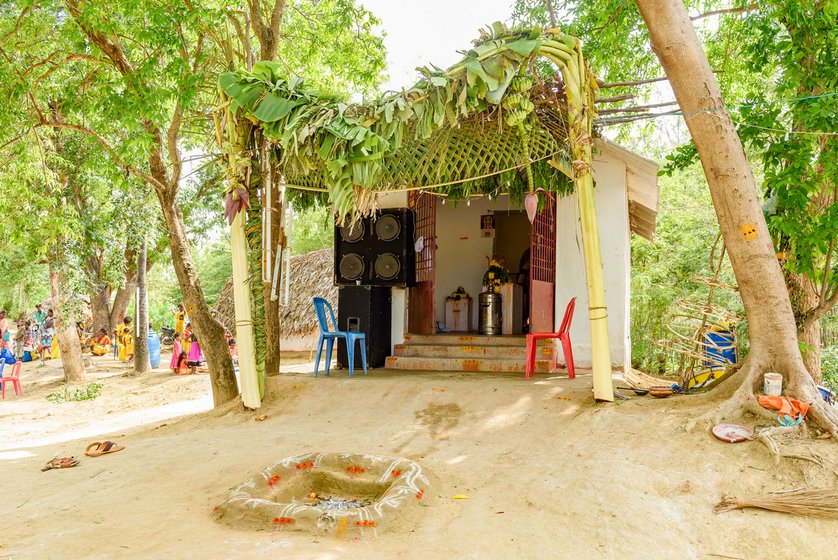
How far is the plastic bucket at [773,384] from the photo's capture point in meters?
4.39

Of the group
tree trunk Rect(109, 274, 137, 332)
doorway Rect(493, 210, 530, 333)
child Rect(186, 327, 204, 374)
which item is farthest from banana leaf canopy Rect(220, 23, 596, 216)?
tree trunk Rect(109, 274, 137, 332)

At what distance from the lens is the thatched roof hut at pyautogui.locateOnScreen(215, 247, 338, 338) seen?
13.0 m

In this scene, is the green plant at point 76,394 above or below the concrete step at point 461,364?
below

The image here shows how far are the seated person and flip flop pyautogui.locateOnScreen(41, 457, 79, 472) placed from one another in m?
11.6

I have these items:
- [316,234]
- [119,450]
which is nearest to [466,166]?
[119,450]

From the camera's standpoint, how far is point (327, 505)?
409 cm

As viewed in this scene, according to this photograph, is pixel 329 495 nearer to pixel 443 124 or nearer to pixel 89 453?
pixel 89 453

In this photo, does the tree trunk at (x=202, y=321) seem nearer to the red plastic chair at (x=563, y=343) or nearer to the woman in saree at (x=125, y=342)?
the red plastic chair at (x=563, y=343)

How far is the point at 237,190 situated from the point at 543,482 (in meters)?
3.92

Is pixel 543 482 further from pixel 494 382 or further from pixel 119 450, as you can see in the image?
pixel 119 450

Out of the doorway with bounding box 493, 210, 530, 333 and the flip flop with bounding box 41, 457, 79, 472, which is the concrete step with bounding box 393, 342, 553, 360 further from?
the flip flop with bounding box 41, 457, 79, 472

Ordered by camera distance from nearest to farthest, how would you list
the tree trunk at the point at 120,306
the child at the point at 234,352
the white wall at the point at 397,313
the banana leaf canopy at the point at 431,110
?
the banana leaf canopy at the point at 431,110 → the white wall at the point at 397,313 → the child at the point at 234,352 → the tree trunk at the point at 120,306

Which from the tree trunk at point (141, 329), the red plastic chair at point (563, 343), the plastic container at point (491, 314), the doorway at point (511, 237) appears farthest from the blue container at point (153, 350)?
the red plastic chair at point (563, 343)

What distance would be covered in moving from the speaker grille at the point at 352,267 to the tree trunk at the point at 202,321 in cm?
175
